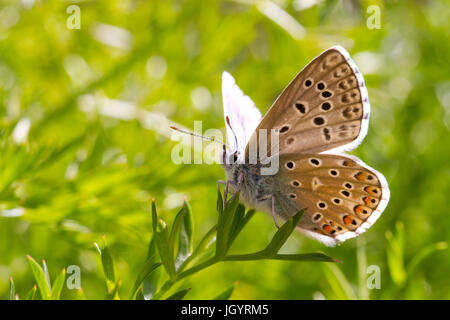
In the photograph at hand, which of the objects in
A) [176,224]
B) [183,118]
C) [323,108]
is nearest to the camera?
[176,224]

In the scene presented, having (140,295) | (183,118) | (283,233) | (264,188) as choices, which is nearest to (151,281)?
(140,295)

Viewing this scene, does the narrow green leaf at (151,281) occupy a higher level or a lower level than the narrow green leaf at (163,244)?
lower

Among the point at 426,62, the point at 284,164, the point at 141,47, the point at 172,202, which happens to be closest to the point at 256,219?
the point at 172,202

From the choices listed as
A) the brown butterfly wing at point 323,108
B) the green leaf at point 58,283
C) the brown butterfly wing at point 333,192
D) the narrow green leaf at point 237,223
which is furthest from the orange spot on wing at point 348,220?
the green leaf at point 58,283

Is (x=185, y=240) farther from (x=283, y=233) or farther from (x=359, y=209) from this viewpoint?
(x=359, y=209)

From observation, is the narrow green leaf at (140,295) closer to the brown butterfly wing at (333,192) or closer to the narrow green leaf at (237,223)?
the narrow green leaf at (237,223)

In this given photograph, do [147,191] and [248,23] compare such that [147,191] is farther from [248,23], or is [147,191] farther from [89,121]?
[248,23]

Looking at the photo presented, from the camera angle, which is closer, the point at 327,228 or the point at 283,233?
the point at 283,233
